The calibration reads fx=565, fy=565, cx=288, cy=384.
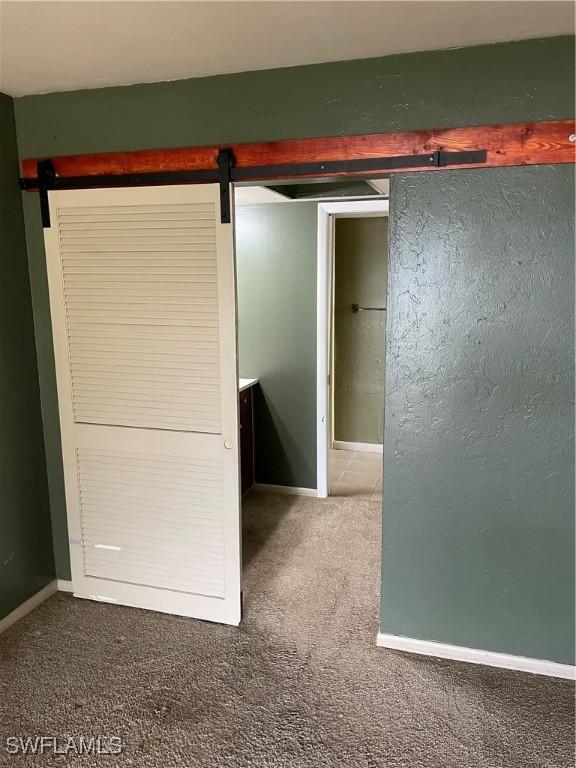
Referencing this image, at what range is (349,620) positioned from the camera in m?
2.70

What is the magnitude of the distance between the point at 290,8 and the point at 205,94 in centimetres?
71

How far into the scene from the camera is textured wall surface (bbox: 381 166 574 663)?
2066 millimetres

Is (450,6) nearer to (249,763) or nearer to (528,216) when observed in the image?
(528,216)

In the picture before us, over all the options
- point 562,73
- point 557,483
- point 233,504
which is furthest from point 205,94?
point 557,483

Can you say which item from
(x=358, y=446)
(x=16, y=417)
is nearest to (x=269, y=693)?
(x=16, y=417)

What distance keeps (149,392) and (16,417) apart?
652 millimetres

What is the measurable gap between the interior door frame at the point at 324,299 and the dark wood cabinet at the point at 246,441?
50 cm

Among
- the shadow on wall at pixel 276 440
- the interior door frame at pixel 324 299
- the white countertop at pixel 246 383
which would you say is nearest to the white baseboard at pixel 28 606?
the white countertop at pixel 246 383

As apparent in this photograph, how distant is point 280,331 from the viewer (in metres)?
4.12

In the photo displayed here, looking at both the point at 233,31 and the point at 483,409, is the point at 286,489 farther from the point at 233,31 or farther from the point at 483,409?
the point at 233,31

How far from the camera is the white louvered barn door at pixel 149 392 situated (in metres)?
2.43

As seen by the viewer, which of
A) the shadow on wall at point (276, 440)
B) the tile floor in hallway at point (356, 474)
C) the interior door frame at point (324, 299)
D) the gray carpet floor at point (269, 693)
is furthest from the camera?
the tile floor in hallway at point (356, 474)

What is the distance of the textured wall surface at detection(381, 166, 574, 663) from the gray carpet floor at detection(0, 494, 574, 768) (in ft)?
0.88

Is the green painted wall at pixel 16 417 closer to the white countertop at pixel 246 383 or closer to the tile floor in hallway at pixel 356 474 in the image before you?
the white countertop at pixel 246 383
